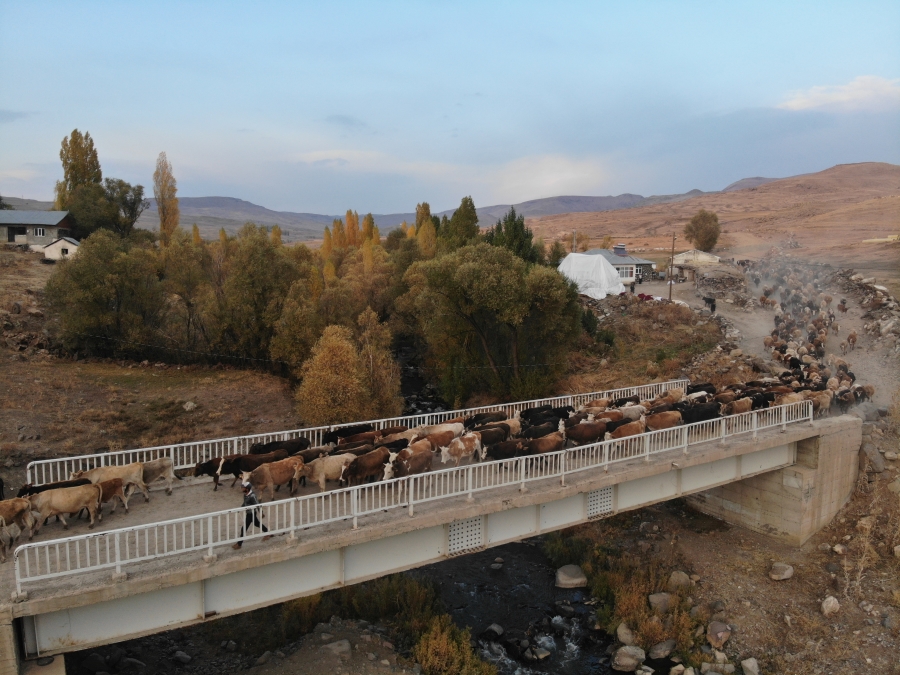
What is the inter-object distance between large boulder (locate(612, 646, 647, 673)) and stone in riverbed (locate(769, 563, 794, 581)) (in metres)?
5.46

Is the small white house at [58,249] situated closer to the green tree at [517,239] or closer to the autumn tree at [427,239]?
the autumn tree at [427,239]

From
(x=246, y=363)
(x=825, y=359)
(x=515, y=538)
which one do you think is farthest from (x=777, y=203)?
(x=515, y=538)

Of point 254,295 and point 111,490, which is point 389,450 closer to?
point 111,490

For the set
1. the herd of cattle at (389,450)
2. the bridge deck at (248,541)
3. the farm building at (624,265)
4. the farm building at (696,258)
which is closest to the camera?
the bridge deck at (248,541)

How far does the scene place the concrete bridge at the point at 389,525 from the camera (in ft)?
32.3

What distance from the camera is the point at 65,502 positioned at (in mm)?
11883

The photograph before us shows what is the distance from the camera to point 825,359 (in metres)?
31.9

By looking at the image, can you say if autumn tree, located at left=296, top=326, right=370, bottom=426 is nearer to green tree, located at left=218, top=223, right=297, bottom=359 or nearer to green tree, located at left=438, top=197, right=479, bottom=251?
green tree, located at left=218, top=223, right=297, bottom=359

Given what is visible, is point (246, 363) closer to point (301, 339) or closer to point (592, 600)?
point (301, 339)

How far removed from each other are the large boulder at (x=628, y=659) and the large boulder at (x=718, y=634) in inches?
72.8

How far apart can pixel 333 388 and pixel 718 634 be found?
15514 millimetres

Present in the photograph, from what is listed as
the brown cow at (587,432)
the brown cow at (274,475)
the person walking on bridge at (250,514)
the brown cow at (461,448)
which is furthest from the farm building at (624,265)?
the person walking on bridge at (250,514)

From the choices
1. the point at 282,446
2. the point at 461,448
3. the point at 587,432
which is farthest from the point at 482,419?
the point at 282,446

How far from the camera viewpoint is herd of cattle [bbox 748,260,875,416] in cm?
2395
